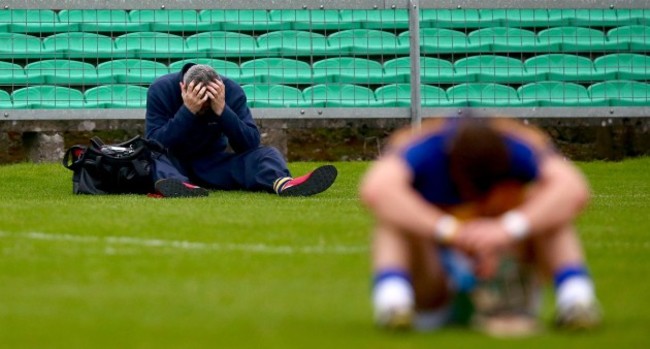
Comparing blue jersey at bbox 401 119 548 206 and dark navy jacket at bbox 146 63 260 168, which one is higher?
dark navy jacket at bbox 146 63 260 168

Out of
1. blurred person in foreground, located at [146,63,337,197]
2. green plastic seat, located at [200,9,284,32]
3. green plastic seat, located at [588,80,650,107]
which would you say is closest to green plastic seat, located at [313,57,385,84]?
green plastic seat, located at [200,9,284,32]

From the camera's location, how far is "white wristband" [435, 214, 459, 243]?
4.88 meters

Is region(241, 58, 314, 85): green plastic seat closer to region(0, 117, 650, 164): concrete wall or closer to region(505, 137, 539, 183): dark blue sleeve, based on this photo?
region(0, 117, 650, 164): concrete wall

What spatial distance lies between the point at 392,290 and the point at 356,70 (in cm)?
1299

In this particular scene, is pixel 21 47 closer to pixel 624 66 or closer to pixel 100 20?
pixel 100 20

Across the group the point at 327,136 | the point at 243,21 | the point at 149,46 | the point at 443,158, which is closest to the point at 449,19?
the point at 327,136

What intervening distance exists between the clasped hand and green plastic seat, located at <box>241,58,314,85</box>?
5201 millimetres

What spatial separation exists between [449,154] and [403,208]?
280 millimetres

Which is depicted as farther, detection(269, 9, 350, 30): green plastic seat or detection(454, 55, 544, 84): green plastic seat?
detection(454, 55, 544, 84): green plastic seat

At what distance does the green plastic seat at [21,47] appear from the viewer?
56.2 feet

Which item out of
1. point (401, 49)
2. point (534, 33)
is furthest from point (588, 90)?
point (401, 49)

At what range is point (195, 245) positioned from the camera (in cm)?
→ 815

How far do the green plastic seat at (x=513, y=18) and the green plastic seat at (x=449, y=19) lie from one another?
105 millimetres

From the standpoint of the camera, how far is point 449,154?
196 inches
